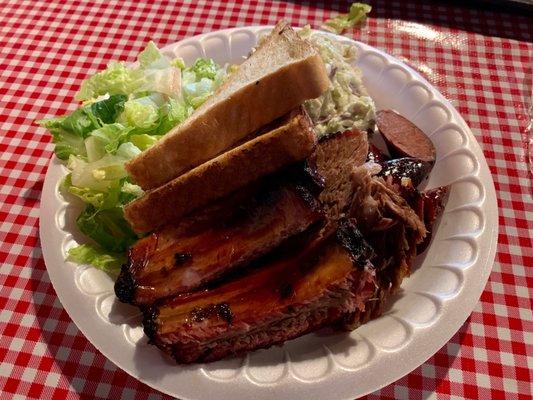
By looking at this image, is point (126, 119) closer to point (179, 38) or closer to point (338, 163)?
point (338, 163)

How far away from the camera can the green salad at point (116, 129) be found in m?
2.36

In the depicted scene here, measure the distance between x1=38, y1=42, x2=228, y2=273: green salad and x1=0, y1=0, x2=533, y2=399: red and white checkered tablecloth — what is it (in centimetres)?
43

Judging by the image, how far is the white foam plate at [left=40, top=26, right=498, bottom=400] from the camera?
1.87 metres

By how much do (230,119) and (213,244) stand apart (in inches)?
25.7

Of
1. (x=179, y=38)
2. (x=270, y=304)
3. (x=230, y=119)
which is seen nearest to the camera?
(x=270, y=304)

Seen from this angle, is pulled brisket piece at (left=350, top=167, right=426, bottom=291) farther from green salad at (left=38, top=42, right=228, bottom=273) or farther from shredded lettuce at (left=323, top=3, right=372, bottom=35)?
shredded lettuce at (left=323, top=3, right=372, bottom=35)

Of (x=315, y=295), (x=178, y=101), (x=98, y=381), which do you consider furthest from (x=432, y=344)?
(x=178, y=101)

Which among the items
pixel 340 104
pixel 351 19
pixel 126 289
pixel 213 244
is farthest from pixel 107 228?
pixel 351 19

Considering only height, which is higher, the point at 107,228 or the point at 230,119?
the point at 230,119

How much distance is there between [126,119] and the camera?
262 centimetres

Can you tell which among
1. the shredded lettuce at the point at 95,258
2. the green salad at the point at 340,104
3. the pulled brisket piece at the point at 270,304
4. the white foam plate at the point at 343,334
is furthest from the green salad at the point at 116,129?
the green salad at the point at 340,104

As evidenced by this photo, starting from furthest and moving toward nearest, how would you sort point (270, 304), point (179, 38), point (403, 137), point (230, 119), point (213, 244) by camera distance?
point (179, 38)
point (403, 137)
point (230, 119)
point (213, 244)
point (270, 304)

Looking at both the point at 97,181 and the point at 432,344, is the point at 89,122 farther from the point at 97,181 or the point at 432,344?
the point at 432,344

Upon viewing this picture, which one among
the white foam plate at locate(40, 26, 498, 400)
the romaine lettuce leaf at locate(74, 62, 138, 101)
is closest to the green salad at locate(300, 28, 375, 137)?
the white foam plate at locate(40, 26, 498, 400)
